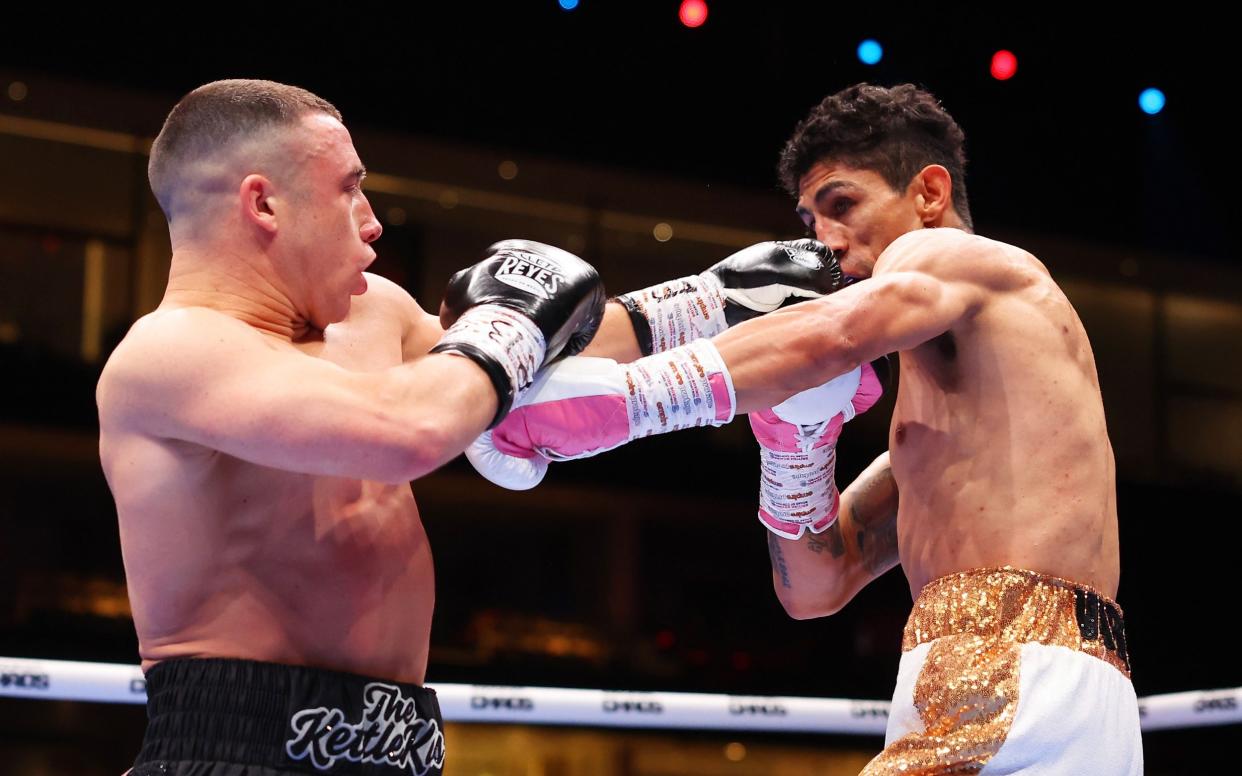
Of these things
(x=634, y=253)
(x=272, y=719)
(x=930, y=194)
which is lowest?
(x=272, y=719)

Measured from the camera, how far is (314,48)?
5.77 meters

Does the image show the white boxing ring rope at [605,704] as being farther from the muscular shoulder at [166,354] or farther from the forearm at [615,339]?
the muscular shoulder at [166,354]

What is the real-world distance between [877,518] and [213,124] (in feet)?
5.18

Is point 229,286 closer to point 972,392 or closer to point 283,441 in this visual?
point 283,441

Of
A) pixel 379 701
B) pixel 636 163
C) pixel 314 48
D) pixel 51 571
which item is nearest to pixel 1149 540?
pixel 636 163

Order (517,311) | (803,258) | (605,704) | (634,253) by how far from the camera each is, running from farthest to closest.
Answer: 1. (634,253)
2. (605,704)
3. (803,258)
4. (517,311)

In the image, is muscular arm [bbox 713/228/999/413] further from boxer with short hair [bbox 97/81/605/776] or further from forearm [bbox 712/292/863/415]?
boxer with short hair [bbox 97/81/605/776]

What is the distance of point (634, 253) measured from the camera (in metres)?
8.62

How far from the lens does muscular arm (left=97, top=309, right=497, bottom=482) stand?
1.76 metres

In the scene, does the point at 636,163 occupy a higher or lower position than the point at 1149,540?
higher

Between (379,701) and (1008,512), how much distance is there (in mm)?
1065

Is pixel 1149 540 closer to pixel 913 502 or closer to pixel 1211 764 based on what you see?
pixel 1211 764

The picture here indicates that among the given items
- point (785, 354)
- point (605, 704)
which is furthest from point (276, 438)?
point (605, 704)

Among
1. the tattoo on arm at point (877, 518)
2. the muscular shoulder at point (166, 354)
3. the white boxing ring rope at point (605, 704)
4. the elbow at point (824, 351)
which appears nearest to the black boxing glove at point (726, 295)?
the elbow at point (824, 351)
